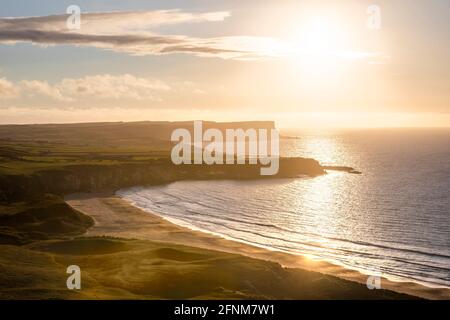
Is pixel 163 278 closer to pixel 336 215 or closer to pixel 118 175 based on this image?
pixel 336 215

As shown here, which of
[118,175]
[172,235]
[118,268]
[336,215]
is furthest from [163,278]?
[118,175]

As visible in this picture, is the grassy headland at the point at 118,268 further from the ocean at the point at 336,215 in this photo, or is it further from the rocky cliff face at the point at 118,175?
the ocean at the point at 336,215

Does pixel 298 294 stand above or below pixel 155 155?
below

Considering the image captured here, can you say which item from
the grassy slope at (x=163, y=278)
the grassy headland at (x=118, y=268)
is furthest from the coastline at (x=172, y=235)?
the grassy slope at (x=163, y=278)

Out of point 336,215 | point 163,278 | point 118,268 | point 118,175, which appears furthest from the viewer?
point 118,175

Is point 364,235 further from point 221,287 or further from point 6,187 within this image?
point 6,187

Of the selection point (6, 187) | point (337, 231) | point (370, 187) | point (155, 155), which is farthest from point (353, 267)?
point (155, 155)
